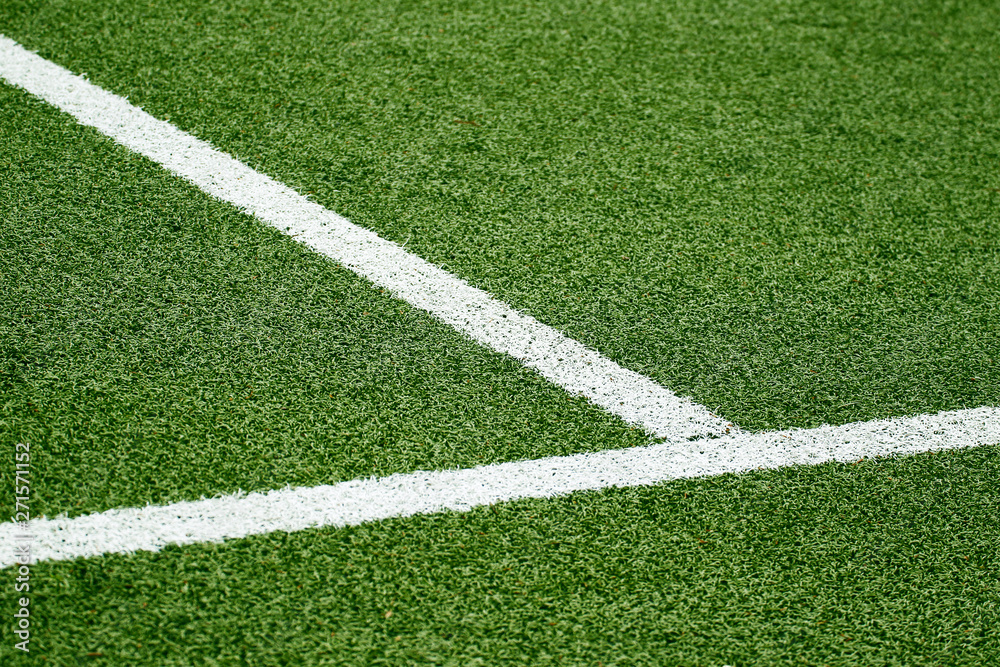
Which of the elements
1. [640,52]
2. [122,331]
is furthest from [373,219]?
[640,52]

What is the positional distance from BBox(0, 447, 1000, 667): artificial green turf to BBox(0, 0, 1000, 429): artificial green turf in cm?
34

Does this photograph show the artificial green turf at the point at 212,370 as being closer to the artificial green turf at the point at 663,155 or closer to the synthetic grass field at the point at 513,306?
the synthetic grass field at the point at 513,306

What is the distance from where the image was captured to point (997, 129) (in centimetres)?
358

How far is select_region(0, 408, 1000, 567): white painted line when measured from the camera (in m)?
1.91

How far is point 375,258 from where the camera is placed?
8.79 feet

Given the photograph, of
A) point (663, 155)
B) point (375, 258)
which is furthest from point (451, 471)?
point (663, 155)

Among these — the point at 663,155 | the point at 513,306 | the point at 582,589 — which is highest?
the point at 663,155

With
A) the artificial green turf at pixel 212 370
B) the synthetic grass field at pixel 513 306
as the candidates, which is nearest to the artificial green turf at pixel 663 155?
the synthetic grass field at pixel 513 306

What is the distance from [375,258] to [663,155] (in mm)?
1093

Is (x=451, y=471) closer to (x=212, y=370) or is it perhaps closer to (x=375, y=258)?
(x=212, y=370)

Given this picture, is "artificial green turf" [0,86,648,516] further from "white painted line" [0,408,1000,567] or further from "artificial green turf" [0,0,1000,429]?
"artificial green turf" [0,0,1000,429]

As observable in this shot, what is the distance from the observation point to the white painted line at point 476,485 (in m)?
1.91

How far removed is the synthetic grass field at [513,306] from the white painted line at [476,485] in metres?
0.03

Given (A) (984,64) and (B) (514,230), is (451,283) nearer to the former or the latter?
(B) (514,230)
